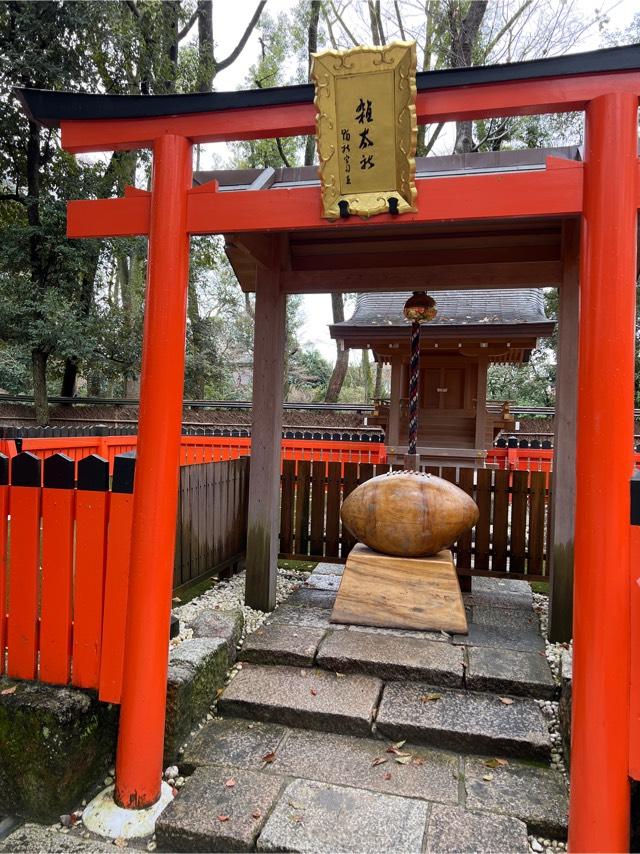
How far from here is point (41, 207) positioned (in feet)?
43.8

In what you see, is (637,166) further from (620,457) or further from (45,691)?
(45,691)

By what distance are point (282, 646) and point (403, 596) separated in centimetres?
88

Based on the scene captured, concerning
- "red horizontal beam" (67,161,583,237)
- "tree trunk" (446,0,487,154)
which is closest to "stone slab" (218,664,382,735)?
"red horizontal beam" (67,161,583,237)

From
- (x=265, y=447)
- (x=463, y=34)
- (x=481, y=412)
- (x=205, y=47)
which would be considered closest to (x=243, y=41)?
(x=205, y=47)

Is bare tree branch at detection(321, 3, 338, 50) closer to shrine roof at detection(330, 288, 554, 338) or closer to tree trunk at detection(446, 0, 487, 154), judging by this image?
tree trunk at detection(446, 0, 487, 154)

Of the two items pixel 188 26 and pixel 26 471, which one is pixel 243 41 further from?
pixel 26 471

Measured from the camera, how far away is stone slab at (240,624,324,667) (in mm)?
3154

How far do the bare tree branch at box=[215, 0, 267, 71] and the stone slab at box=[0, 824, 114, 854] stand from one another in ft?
58.8

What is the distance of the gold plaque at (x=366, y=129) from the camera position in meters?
2.10

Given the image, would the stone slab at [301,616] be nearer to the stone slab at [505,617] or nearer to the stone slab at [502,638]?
the stone slab at [502,638]

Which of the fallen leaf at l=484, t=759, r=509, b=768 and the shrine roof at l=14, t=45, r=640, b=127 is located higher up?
the shrine roof at l=14, t=45, r=640, b=127

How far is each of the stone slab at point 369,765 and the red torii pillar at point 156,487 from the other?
60cm

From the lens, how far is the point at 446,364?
349 inches

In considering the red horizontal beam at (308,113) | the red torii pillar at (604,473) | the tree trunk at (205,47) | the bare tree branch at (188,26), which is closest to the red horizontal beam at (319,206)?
the red torii pillar at (604,473)
